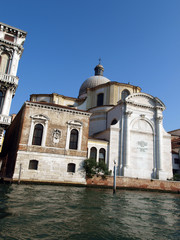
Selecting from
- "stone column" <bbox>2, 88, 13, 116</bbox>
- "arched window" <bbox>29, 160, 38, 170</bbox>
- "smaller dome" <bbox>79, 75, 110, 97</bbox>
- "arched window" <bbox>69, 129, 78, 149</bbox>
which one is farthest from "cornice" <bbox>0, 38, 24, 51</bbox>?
"smaller dome" <bbox>79, 75, 110, 97</bbox>

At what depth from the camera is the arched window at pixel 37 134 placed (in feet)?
58.9

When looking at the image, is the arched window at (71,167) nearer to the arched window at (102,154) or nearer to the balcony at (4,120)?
the arched window at (102,154)

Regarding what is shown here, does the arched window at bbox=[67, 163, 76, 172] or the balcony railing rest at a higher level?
the balcony railing

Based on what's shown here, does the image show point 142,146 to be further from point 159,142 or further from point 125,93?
point 125,93

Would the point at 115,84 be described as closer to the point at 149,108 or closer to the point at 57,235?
the point at 149,108

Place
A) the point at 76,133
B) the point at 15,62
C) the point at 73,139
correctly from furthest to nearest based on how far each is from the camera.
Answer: the point at 76,133, the point at 73,139, the point at 15,62

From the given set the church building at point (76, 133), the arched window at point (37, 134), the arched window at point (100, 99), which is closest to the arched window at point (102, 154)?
the church building at point (76, 133)

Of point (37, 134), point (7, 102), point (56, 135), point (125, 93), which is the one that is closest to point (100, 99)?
point (125, 93)

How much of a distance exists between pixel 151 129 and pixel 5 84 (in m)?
17.5

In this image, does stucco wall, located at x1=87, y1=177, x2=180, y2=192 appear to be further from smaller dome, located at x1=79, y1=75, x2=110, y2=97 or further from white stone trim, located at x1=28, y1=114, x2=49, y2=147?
smaller dome, located at x1=79, y1=75, x2=110, y2=97

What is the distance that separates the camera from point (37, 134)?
59.6 feet

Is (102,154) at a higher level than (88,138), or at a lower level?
lower

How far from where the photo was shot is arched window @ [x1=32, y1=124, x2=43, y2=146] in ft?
58.9

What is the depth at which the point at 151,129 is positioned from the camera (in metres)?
25.0
